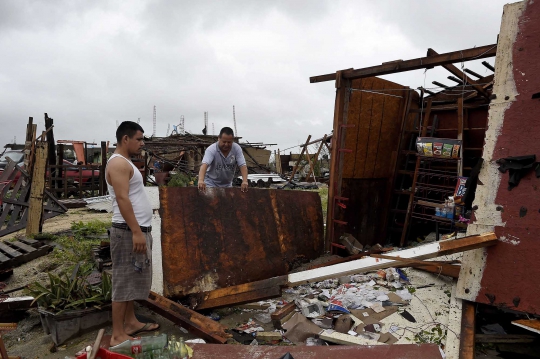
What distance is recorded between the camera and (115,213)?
306cm

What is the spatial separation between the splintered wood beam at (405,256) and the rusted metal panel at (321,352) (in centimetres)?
93

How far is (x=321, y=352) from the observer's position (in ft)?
7.57

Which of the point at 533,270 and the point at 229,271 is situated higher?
the point at 533,270

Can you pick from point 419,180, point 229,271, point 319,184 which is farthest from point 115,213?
point 319,184

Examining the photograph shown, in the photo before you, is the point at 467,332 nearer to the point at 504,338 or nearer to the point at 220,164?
the point at 504,338

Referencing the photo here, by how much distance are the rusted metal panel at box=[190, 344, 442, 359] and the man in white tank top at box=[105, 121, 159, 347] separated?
3.10 ft

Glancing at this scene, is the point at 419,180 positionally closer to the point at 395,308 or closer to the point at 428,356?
the point at 395,308

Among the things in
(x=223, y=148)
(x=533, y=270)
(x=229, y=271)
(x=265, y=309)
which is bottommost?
(x=265, y=309)

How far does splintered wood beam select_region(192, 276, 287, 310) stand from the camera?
3633 millimetres

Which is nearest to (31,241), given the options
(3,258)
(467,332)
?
(3,258)

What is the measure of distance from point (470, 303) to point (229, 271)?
93.6 inches

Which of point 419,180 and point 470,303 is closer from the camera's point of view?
point 470,303

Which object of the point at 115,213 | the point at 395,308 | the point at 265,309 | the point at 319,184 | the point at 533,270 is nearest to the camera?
the point at 533,270

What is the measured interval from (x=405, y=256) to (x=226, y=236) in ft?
6.35
